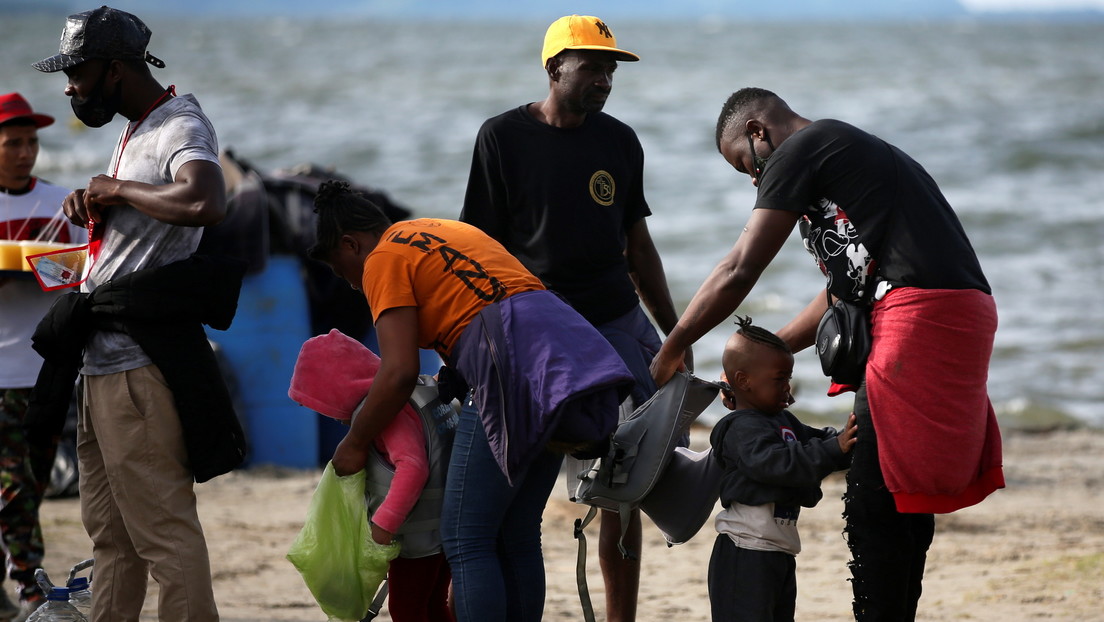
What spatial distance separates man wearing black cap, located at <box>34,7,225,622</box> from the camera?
11.2 ft

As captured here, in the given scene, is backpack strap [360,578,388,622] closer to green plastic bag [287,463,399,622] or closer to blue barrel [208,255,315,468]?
green plastic bag [287,463,399,622]

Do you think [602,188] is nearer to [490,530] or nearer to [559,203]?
[559,203]

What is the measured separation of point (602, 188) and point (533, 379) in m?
1.13

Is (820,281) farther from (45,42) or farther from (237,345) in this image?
(45,42)

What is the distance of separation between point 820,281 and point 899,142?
11210 mm

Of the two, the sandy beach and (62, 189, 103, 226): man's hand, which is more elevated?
(62, 189, 103, 226): man's hand

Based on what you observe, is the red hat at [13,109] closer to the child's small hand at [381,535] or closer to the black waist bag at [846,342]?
the child's small hand at [381,535]

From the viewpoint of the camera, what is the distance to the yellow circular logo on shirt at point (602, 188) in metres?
4.21

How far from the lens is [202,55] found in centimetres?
5716

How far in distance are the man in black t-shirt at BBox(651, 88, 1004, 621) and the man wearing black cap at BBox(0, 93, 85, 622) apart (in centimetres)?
249

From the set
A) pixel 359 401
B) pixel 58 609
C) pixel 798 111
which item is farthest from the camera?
pixel 798 111

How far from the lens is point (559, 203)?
416 cm

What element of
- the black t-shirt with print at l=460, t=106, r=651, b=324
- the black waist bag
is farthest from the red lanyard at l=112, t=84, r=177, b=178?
the black waist bag

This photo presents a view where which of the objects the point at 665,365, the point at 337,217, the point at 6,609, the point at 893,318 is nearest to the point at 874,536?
the point at 893,318
